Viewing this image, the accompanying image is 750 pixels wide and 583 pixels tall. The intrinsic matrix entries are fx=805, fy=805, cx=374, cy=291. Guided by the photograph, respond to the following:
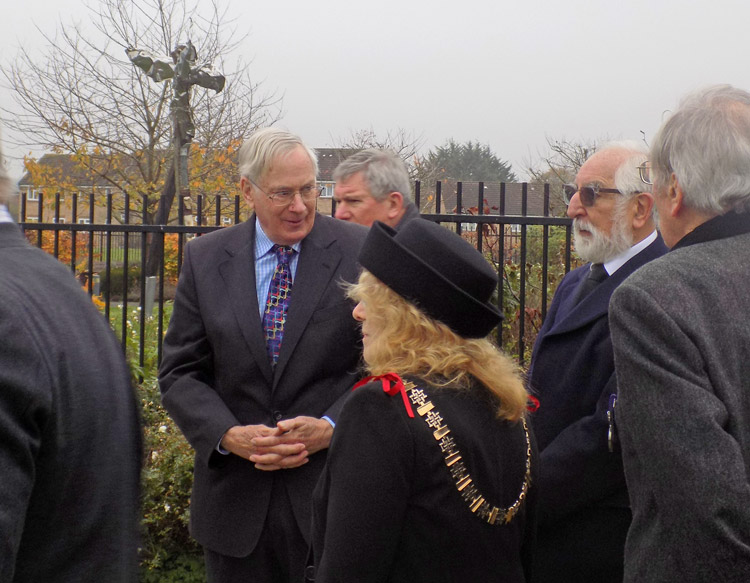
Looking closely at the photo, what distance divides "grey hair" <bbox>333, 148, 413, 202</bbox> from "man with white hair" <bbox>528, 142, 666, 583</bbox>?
120cm

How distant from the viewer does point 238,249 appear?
124 inches

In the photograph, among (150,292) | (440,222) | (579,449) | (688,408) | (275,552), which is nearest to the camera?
(688,408)

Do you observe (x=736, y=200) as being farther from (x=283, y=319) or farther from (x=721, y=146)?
(x=283, y=319)

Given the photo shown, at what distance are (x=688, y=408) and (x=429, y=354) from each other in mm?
601

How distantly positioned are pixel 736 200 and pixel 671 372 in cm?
46

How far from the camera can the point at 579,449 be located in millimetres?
2518

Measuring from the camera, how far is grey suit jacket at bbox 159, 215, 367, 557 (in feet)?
9.47

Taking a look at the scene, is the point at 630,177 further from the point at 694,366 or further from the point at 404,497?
the point at 404,497

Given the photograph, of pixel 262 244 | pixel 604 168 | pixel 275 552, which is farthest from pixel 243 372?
pixel 604 168

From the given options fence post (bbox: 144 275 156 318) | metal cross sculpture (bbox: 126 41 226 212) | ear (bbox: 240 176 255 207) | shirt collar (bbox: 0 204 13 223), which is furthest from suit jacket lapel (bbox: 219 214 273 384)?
metal cross sculpture (bbox: 126 41 226 212)

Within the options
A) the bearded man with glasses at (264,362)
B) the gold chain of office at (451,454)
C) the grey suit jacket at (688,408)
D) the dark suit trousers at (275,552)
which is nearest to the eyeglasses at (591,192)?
the bearded man with glasses at (264,362)

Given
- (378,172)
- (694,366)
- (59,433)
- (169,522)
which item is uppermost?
(378,172)

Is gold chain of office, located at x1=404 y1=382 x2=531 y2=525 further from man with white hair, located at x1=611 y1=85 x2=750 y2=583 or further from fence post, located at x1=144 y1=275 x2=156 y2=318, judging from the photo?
fence post, located at x1=144 y1=275 x2=156 y2=318

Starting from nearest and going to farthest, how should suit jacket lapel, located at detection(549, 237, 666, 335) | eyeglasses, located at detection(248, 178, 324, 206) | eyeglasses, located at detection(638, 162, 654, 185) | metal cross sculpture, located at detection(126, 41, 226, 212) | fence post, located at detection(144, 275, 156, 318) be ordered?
suit jacket lapel, located at detection(549, 237, 666, 335), eyeglasses, located at detection(638, 162, 654, 185), eyeglasses, located at detection(248, 178, 324, 206), fence post, located at detection(144, 275, 156, 318), metal cross sculpture, located at detection(126, 41, 226, 212)
